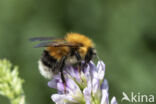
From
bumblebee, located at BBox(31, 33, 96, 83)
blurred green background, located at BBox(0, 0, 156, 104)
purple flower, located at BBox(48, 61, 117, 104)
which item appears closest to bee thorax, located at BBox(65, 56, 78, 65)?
bumblebee, located at BBox(31, 33, 96, 83)

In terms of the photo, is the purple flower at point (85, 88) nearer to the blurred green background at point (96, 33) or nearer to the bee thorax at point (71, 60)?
the bee thorax at point (71, 60)

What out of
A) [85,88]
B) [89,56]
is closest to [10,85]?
[89,56]

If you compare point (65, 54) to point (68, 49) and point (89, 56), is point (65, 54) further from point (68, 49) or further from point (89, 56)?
point (89, 56)

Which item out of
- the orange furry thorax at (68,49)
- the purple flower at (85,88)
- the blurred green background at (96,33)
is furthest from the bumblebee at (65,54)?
the blurred green background at (96,33)

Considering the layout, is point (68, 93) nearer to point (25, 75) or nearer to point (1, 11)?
point (25, 75)

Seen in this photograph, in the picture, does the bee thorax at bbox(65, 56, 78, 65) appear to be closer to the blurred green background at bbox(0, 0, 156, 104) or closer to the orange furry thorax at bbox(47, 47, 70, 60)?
the orange furry thorax at bbox(47, 47, 70, 60)
